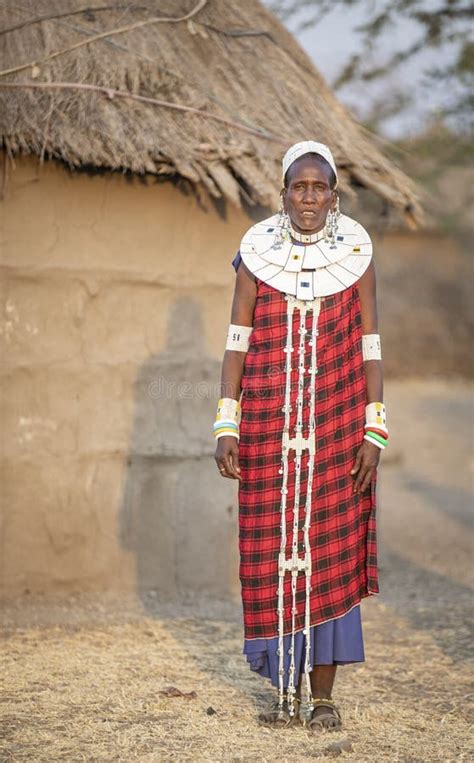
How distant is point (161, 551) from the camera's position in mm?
5340

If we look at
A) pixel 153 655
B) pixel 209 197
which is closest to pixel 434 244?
pixel 209 197

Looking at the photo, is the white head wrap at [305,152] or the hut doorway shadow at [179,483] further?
the hut doorway shadow at [179,483]

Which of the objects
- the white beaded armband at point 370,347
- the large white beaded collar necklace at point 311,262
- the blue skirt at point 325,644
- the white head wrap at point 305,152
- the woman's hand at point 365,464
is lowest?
the blue skirt at point 325,644

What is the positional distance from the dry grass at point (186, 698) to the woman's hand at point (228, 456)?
845 mm

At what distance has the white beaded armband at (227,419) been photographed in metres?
3.34

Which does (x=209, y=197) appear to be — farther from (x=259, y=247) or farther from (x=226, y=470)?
(x=226, y=470)

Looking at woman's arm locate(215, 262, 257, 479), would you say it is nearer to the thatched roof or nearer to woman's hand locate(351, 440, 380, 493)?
woman's hand locate(351, 440, 380, 493)

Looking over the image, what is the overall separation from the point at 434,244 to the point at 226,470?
14622 mm

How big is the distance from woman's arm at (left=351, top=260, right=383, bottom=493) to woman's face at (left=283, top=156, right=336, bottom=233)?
0.80 feet

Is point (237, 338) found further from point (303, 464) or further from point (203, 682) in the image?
point (203, 682)

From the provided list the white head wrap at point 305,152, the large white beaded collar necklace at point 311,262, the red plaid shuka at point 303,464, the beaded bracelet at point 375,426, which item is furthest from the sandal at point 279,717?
the white head wrap at point 305,152

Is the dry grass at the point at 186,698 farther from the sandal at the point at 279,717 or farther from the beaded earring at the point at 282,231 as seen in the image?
the beaded earring at the point at 282,231

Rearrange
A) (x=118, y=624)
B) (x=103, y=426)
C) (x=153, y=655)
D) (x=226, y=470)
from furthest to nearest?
(x=103, y=426) < (x=118, y=624) < (x=153, y=655) < (x=226, y=470)

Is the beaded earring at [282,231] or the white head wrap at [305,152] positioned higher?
the white head wrap at [305,152]
